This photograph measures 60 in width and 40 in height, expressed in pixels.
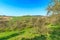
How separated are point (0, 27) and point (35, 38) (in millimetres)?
3967

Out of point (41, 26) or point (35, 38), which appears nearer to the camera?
point (35, 38)

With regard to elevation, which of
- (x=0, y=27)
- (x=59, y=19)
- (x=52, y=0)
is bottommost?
(x=0, y=27)

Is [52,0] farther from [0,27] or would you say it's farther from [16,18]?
[0,27]

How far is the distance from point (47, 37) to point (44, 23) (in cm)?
91

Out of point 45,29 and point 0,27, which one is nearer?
point 45,29

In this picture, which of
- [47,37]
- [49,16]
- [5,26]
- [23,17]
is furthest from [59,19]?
[5,26]

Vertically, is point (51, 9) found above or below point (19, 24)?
above

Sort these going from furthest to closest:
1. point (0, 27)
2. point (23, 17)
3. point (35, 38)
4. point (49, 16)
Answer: point (0, 27)
point (23, 17)
point (49, 16)
point (35, 38)

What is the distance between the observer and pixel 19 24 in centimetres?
1066

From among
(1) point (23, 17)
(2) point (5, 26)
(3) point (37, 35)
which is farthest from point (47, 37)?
(2) point (5, 26)

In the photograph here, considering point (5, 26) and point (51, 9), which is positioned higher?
point (51, 9)

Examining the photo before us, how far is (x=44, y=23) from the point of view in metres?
8.38

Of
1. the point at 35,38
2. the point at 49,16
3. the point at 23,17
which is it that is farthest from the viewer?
the point at 23,17

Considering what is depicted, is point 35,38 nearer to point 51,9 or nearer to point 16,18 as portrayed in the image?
point 51,9
